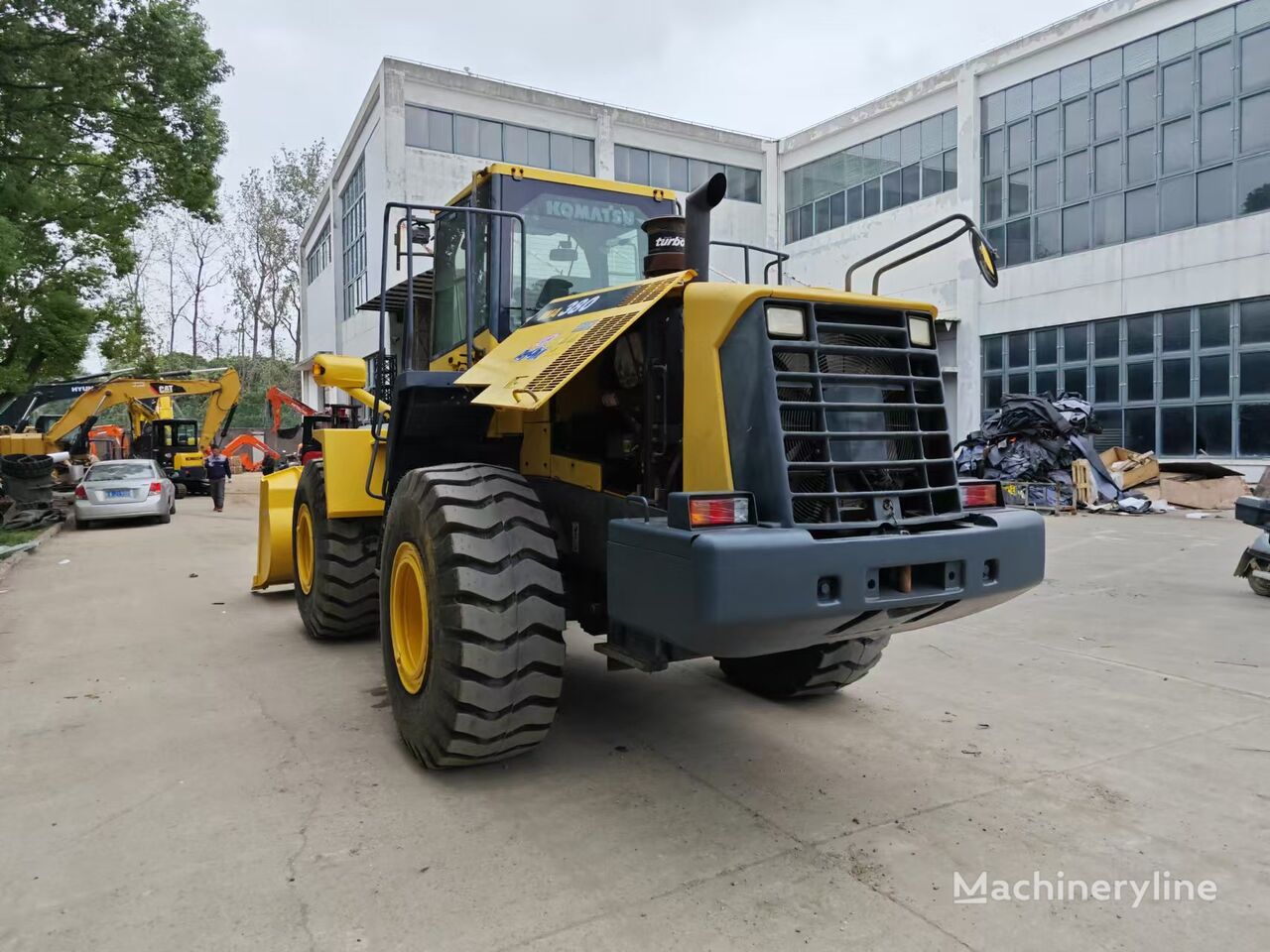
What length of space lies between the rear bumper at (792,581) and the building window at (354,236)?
97.2ft

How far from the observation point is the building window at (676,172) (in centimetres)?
2991

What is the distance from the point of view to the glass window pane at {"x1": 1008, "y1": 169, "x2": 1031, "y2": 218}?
23.7m

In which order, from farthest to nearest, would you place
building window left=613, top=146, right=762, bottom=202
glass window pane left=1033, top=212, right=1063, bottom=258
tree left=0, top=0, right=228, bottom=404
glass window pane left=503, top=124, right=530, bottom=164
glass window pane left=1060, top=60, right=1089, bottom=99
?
building window left=613, top=146, right=762, bottom=202 → glass window pane left=503, top=124, right=530, bottom=164 → glass window pane left=1033, top=212, right=1063, bottom=258 → glass window pane left=1060, top=60, right=1089, bottom=99 → tree left=0, top=0, right=228, bottom=404

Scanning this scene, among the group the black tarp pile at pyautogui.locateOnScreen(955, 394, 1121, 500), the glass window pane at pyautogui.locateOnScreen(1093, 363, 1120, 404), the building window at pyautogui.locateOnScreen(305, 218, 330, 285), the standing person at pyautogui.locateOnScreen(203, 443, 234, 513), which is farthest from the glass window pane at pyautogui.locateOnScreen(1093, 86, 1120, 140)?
the building window at pyautogui.locateOnScreen(305, 218, 330, 285)

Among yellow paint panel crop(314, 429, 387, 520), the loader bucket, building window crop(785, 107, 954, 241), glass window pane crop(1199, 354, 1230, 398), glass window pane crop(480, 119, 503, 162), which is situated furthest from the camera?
glass window pane crop(480, 119, 503, 162)

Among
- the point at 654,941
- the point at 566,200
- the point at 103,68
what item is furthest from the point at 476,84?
the point at 654,941

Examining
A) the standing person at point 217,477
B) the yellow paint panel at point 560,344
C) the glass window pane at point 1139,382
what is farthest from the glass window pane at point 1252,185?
the standing person at point 217,477

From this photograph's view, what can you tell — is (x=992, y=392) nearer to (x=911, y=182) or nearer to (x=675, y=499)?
(x=911, y=182)

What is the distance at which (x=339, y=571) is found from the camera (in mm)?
6352

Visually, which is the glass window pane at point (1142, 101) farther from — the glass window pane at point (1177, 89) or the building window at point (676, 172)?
the building window at point (676, 172)

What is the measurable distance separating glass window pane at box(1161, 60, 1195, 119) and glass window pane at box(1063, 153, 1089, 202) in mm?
2011

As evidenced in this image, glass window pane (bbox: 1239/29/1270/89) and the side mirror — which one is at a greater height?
glass window pane (bbox: 1239/29/1270/89)

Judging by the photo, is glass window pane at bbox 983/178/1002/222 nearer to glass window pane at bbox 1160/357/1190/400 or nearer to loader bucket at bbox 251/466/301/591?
glass window pane at bbox 1160/357/1190/400

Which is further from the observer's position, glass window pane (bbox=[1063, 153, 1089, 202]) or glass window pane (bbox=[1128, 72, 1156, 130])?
glass window pane (bbox=[1063, 153, 1089, 202])
